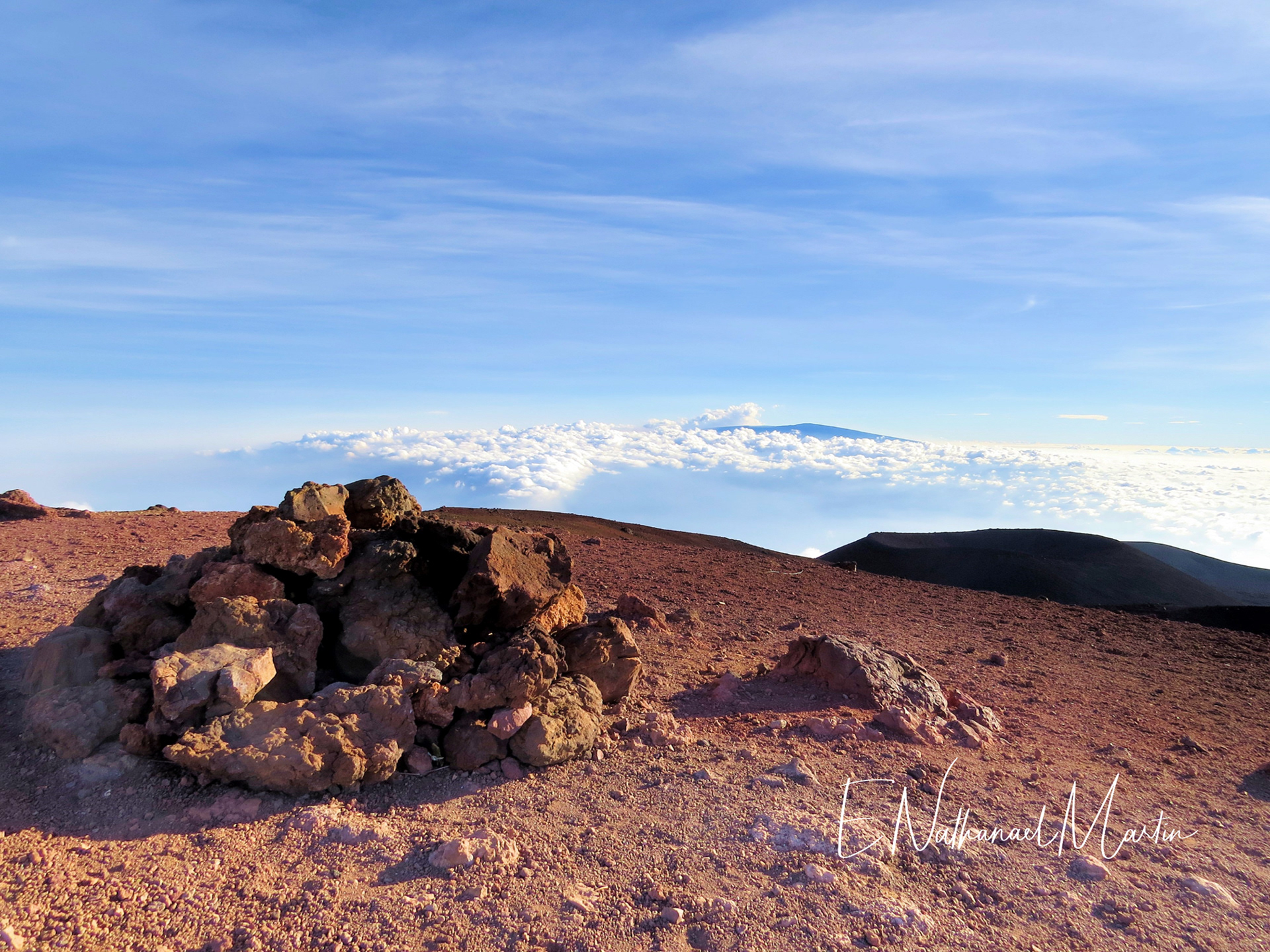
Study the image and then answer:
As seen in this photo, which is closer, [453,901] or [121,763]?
[453,901]

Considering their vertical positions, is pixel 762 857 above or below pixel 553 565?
below

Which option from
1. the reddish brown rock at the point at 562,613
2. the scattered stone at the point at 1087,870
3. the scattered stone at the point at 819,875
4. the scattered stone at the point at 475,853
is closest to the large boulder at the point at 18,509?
the reddish brown rock at the point at 562,613

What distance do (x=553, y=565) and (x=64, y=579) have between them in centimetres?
691

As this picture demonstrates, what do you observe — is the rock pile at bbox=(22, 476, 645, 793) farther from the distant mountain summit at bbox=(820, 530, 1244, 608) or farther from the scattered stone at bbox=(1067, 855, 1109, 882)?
the distant mountain summit at bbox=(820, 530, 1244, 608)

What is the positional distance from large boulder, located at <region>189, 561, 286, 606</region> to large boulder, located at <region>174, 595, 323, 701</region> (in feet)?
0.30

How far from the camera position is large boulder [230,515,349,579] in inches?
247

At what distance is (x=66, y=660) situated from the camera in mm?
5902

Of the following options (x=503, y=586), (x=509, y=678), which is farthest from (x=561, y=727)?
(x=503, y=586)

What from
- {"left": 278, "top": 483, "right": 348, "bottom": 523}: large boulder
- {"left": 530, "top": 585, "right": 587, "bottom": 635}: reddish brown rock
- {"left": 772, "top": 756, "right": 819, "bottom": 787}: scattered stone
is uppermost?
{"left": 278, "top": 483, "right": 348, "bottom": 523}: large boulder

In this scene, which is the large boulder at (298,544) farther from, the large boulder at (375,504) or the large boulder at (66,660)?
the large boulder at (66,660)

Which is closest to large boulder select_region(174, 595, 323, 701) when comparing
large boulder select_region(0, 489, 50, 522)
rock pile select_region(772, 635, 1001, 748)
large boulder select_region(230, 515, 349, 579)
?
large boulder select_region(230, 515, 349, 579)

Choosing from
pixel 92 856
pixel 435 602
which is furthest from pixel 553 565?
pixel 92 856

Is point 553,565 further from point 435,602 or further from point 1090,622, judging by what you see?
point 1090,622

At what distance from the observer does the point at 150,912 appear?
13.1 ft
